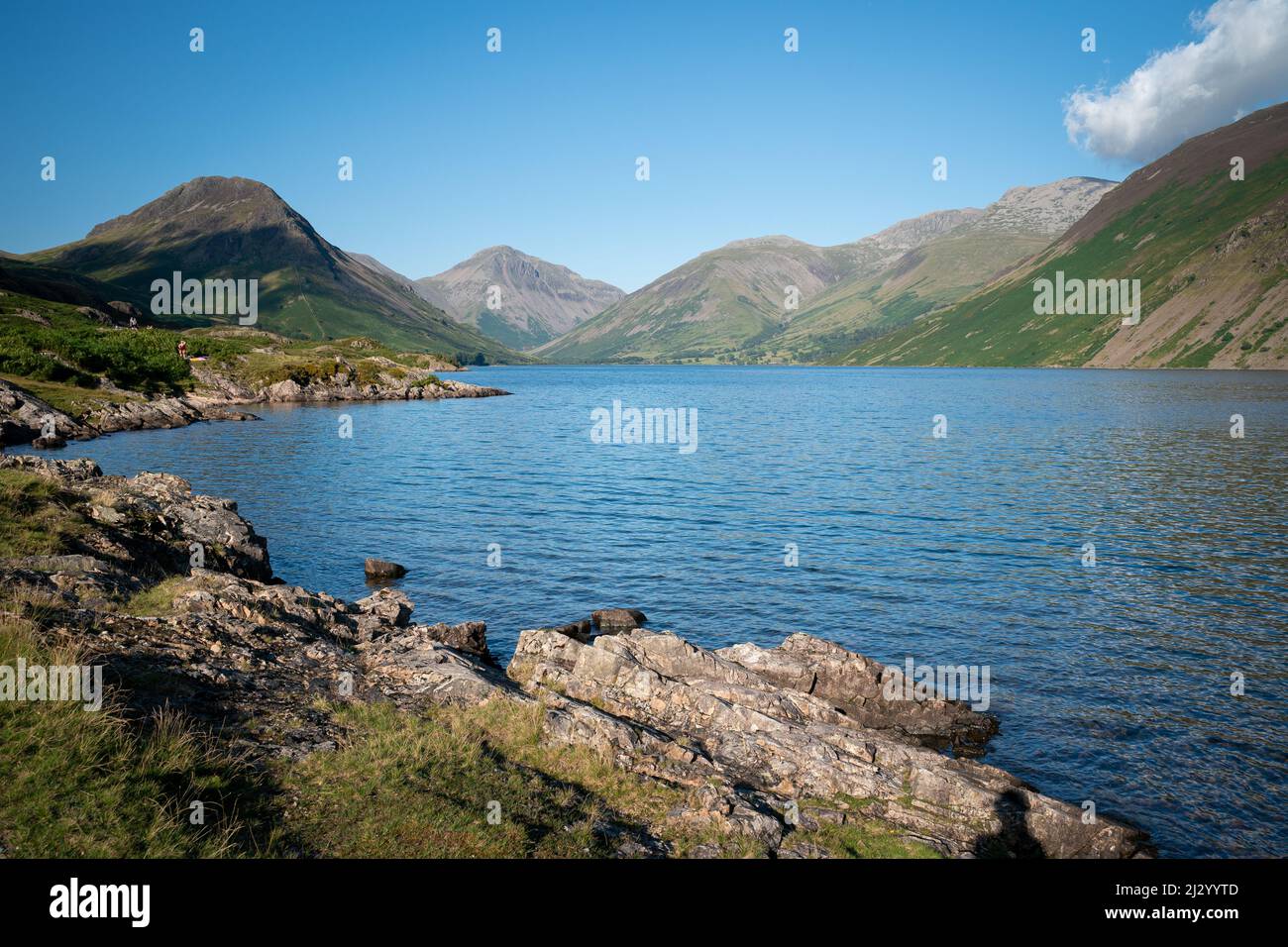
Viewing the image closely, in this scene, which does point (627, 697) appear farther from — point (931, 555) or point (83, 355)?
point (83, 355)

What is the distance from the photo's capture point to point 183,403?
376 ft

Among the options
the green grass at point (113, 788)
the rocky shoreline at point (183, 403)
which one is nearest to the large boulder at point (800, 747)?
the green grass at point (113, 788)

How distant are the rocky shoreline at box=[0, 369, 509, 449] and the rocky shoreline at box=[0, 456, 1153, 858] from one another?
6714 centimetres

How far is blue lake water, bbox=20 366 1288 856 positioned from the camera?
23.0 m

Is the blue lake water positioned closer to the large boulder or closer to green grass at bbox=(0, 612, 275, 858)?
the large boulder

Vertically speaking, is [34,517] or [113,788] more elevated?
[34,517]

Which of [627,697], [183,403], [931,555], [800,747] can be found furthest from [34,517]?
[183,403]

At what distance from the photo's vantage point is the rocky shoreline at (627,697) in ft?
52.0

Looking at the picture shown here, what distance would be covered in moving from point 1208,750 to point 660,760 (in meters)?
17.8

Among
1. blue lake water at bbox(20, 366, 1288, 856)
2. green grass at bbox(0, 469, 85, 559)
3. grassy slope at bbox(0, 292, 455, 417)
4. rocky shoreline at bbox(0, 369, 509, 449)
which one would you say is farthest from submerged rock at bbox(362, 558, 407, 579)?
grassy slope at bbox(0, 292, 455, 417)

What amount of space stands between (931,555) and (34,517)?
43.5 metres

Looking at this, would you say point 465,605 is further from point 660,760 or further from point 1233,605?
point 1233,605

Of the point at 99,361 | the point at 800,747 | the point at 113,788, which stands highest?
the point at 99,361

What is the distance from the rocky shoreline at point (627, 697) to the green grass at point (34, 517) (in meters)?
0.52
